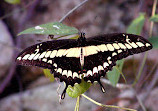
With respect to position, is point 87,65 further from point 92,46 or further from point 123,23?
point 123,23

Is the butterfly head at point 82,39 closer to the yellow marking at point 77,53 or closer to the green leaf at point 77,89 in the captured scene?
the yellow marking at point 77,53

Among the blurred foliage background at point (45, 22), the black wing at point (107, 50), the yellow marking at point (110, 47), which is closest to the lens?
the black wing at point (107, 50)

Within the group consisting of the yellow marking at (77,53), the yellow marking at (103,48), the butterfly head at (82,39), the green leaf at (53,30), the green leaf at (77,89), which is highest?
the green leaf at (53,30)

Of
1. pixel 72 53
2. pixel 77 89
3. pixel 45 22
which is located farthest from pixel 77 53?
pixel 45 22

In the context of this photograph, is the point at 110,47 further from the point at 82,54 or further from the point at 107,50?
the point at 82,54

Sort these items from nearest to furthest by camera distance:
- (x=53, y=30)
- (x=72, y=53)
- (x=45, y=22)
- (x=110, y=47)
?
(x=53, y=30) → (x=110, y=47) → (x=72, y=53) → (x=45, y=22)

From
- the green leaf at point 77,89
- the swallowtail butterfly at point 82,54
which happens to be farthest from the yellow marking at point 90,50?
the green leaf at point 77,89
